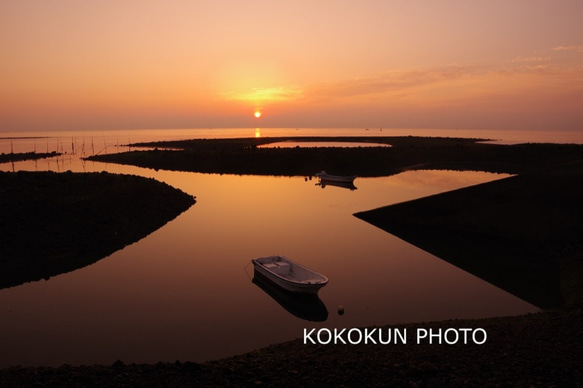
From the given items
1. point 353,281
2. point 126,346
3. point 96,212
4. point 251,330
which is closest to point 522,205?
point 353,281

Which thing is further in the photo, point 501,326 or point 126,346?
point 126,346

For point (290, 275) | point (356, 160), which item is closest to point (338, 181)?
point (356, 160)

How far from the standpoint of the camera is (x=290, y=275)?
73.3ft

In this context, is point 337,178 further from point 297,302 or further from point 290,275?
point 297,302

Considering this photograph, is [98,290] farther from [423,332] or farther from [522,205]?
[522,205]

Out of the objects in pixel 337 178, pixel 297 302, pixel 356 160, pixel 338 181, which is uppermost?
pixel 356 160

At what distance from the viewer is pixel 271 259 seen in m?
23.9

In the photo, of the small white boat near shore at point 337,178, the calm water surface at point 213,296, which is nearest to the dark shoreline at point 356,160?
the small white boat near shore at point 337,178

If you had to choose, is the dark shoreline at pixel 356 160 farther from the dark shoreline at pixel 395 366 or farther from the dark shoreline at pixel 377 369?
the dark shoreline at pixel 377 369

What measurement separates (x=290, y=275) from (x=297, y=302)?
88.6 inches

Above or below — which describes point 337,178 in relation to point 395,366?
above

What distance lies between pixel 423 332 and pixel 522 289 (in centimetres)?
927

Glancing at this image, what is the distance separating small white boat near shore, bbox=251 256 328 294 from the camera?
20.0m

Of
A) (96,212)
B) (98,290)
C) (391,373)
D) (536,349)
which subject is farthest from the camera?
(96,212)
